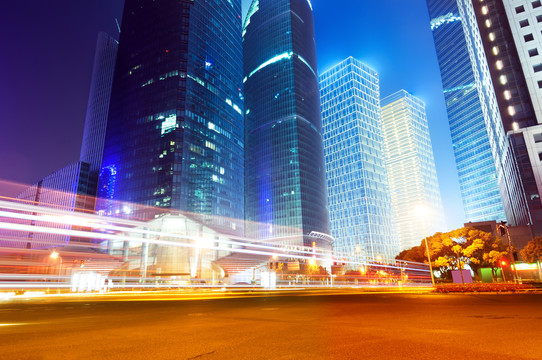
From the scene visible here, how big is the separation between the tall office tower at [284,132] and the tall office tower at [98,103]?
7160 cm

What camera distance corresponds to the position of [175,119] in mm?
108312

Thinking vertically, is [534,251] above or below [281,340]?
above

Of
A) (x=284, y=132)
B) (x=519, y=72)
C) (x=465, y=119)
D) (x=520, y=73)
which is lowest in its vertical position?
(x=520, y=73)

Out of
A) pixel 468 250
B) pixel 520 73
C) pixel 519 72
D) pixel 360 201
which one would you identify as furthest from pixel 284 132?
pixel 468 250

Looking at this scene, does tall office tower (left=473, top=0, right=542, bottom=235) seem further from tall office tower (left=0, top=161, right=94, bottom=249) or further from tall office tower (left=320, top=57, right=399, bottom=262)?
tall office tower (left=0, top=161, right=94, bottom=249)

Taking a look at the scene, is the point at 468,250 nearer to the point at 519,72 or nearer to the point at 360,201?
the point at 519,72

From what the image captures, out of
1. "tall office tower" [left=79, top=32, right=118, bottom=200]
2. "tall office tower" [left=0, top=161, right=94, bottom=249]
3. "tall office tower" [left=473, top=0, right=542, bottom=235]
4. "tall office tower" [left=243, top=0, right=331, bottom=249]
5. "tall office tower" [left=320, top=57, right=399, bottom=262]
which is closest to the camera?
"tall office tower" [left=473, top=0, right=542, bottom=235]

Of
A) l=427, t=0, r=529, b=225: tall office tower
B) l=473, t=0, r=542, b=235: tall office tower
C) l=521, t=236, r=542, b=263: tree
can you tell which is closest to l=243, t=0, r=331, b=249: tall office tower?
l=427, t=0, r=529, b=225: tall office tower

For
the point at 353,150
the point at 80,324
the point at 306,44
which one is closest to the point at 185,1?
the point at 306,44

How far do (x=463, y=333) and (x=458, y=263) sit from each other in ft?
182

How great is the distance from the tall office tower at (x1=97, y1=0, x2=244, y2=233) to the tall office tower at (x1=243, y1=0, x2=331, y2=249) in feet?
87.1

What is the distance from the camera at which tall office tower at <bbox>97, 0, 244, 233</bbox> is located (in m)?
106

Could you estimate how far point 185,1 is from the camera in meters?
123

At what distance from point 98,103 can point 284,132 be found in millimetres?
97374
